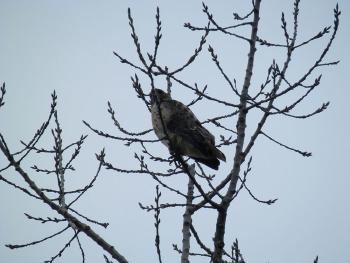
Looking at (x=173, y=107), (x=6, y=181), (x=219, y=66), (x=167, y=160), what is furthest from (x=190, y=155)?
(x=6, y=181)

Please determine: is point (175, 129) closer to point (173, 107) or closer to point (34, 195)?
point (173, 107)

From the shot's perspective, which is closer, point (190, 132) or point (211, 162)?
point (211, 162)

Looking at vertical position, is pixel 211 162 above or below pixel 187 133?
below

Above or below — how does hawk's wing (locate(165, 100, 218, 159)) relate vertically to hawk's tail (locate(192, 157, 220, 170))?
above

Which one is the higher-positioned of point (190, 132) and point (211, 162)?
point (190, 132)

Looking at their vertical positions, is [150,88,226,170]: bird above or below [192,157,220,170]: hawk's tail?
above

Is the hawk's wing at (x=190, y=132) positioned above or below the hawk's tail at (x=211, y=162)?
above

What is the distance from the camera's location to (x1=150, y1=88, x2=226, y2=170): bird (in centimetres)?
432

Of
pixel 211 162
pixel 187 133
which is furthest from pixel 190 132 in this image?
pixel 211 162

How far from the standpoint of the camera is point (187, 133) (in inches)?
178

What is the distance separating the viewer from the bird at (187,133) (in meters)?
4.32

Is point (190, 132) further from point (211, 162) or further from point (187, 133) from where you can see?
point (211, 162)

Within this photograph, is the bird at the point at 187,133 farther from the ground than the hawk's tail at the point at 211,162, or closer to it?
farther from the ground

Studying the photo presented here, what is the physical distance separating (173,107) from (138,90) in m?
2.17
